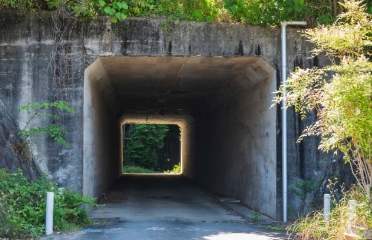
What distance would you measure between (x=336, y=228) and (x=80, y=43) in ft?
21.7

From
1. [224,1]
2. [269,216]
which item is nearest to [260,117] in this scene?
[269,216]

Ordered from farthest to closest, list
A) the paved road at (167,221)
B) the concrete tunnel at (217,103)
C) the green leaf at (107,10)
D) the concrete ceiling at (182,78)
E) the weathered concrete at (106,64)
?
the concrete ceiling at (182,78), the concrete tunnel at (217,103), the weathered concrete at (106,64), the green leaf at (107,10), the paved road at (167,221)

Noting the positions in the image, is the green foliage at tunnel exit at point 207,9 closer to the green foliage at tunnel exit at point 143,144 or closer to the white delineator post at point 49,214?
the white delineator post at point 49,214

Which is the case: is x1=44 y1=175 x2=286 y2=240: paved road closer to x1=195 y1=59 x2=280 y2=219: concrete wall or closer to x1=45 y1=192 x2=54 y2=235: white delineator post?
x1=45 y1=192 x2=54 y2=235: white delineator post

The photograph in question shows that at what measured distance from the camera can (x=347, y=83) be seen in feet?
22.9

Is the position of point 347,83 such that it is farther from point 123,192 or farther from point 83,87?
point 123,192

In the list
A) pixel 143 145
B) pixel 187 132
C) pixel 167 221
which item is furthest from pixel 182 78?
pixel 143 145

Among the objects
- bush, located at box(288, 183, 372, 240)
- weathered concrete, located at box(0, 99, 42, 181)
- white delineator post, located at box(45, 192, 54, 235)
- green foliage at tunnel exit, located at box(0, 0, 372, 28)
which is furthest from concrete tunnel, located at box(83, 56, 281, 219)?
bush, located at box(288, 183, 372, 240)

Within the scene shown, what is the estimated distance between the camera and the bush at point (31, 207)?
846 cm

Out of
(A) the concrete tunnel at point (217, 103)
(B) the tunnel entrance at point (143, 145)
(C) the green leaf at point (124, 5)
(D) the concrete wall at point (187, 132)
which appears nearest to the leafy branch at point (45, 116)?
(A) the concrete tunnel at point (217, 103)

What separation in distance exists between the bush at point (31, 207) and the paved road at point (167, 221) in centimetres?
40

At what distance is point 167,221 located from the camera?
1123 centimetres

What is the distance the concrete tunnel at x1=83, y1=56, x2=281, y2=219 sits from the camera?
11.8 m

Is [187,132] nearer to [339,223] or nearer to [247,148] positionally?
[247,148]
